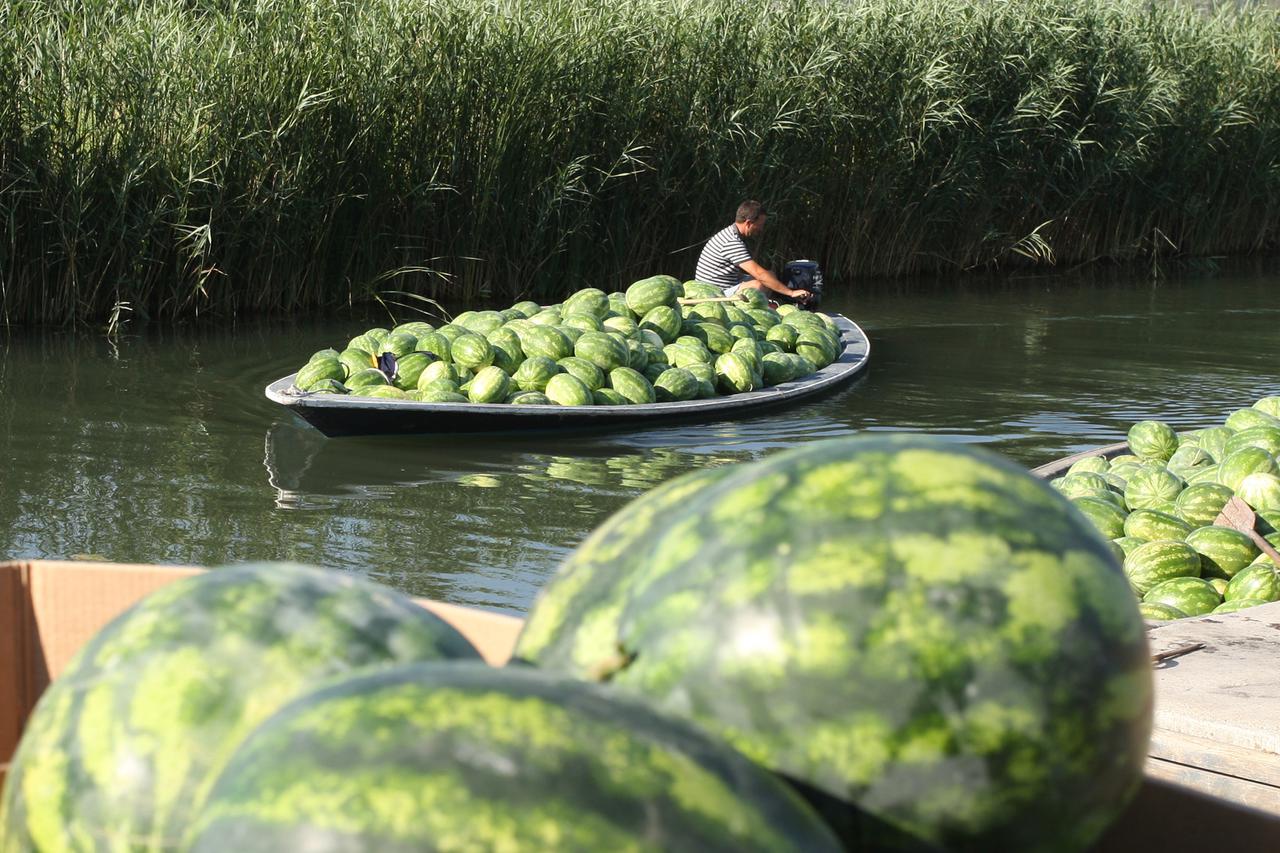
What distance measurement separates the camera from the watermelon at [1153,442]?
6.43 metres

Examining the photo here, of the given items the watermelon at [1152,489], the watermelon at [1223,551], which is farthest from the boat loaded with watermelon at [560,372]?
the watermelon at [1223,551]

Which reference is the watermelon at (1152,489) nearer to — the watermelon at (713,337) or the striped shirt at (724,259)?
the watermelon at (713,337)

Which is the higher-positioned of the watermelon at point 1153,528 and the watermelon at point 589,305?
the watermelon at point 589,305

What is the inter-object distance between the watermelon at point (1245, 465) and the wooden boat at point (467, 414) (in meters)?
3.82

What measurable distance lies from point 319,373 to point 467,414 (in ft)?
3.20

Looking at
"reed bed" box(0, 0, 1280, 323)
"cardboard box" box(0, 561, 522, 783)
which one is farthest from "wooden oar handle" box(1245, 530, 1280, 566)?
"reed bed" box(0, 0, 1280, 323)

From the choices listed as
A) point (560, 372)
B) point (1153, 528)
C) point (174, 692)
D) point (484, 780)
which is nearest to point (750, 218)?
point (560, 372)

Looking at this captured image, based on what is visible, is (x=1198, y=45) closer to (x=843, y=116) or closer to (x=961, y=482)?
(x=843, y=116)

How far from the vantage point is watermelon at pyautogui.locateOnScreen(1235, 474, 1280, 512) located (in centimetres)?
501

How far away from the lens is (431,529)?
22.4ft

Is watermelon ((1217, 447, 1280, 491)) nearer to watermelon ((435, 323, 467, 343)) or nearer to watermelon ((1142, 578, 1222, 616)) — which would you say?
watermelon ((1142, 578, 1222, 616))

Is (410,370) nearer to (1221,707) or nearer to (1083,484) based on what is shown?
(1083,484)

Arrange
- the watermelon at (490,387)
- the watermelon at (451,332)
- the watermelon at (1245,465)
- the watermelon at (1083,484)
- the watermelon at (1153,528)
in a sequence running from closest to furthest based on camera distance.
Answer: the watermelon at (1153,528)
the watermelon at (1245,465)
the watermelon at (1083,484)
the watermelon at (490,387)
the watermelon at (451,332)

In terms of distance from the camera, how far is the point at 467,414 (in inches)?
317
